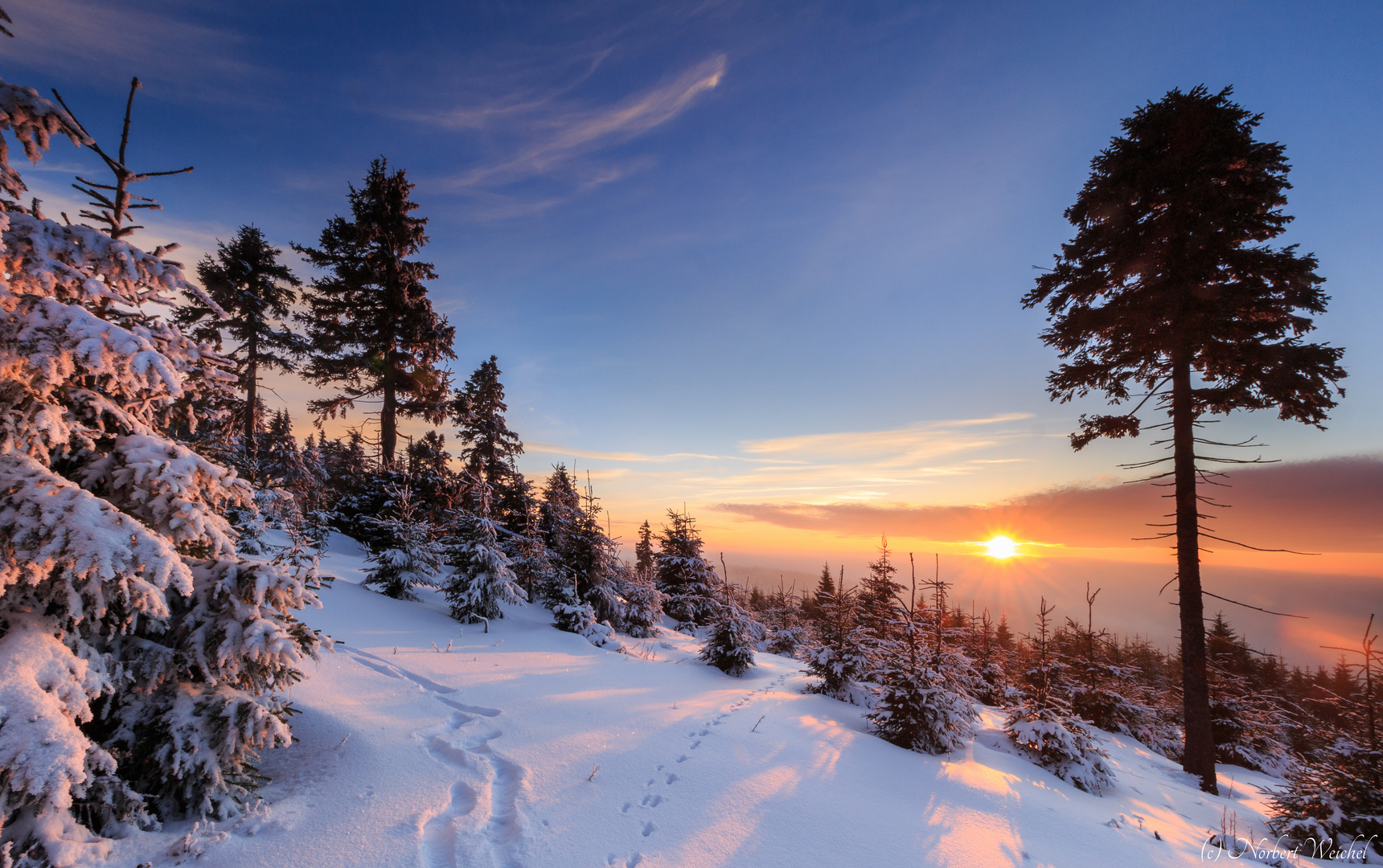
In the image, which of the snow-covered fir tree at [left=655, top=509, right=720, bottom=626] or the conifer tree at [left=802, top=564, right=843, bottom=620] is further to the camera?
the conifer tree at [left=802, top=564, right=843, bottom=620]

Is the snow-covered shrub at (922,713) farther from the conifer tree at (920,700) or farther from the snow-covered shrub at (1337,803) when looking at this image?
the snow-covered shrub at (1337,803)

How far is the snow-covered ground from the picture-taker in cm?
348

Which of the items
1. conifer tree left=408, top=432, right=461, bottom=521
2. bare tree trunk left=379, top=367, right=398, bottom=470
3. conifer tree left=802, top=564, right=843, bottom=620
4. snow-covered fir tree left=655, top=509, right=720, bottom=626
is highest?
bare tree trunk left=379, top=367, right=398, bottom=470

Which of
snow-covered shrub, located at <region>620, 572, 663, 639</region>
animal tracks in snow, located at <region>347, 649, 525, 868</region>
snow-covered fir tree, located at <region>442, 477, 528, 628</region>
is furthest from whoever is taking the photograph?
snow-covered shrub, located at <region>620, 572, 663, 639</region>

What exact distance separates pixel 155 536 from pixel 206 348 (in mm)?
2095

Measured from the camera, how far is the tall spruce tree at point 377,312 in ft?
56.0

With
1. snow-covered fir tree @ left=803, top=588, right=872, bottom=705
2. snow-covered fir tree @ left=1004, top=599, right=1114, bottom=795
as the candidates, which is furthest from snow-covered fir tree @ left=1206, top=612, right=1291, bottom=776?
snow-covered fir tree @ left=803, top=588, right=872, bottom=705

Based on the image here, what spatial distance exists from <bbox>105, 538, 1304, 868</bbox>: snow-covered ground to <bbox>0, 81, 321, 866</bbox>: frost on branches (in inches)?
21.5

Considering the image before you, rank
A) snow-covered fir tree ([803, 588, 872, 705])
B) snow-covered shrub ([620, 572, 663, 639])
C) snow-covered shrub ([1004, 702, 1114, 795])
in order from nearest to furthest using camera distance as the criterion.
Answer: snow-covered shrub ([1004, 702, 1114, 795]) < snow-covered fir tree ([803, 588, 872, 705]) < snow-covered shrub ([620, 572, 663, 639])

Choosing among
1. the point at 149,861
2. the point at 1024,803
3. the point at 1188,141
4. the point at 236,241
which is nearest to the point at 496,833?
the point at 149,861

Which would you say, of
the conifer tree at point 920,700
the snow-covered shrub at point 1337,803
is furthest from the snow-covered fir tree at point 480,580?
the snow-covered shrub at point 1337,803

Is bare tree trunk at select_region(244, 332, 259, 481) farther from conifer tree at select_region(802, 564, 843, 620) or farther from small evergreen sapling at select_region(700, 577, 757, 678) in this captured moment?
conifer tree at select_region(802, 564, 843, 620)

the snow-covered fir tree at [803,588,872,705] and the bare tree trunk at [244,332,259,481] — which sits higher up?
the bare tree trunk at [244,332,259,481]

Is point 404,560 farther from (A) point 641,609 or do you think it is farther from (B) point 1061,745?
(B) point 1061,745
